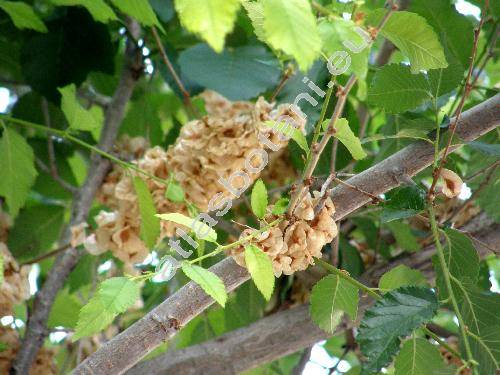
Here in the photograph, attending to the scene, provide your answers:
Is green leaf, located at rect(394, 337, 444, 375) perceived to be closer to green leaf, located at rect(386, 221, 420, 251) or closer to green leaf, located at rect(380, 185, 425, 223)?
green leaf, located at rect(380, 185, 425, 223)

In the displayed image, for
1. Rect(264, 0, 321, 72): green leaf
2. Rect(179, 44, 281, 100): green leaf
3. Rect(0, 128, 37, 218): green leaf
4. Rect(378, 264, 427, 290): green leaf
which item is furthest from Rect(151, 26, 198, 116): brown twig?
Rect(264, 0, 321, 72): green leaf

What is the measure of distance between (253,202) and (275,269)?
0.29 ft

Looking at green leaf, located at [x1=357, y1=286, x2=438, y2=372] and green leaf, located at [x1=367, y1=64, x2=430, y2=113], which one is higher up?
green leaf, located at [x1=367, y1=64, x2=430, y2=113]

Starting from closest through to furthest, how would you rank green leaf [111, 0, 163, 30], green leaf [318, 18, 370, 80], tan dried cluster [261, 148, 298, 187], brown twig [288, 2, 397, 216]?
1. green leaf [318, 18, 370, 80]
2. brown twig [288, 2, 397, 216]
3. green leaf [111, 0, 163, 30]
4. tan dried cluster [261, 148, 298, 187]

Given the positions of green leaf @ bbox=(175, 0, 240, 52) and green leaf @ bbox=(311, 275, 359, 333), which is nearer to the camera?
green leaf @ bbox=(175, 0, 240, 52)

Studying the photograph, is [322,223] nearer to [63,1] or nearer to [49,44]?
[63,1]

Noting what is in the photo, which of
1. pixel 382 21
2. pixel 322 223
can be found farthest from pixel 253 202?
pixel 382 21

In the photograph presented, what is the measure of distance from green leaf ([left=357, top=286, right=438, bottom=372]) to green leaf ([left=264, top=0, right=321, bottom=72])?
354 millimetres

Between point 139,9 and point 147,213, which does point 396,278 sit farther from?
point 139,9

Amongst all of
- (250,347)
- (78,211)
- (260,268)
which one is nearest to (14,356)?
(78,211)

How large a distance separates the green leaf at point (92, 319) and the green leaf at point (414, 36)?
1.35ft

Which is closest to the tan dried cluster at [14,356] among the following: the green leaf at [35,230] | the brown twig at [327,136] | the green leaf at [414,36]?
the green leaf at [35,230]

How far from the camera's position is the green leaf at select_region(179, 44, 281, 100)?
4.11 ft

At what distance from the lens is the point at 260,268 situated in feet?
2.67
